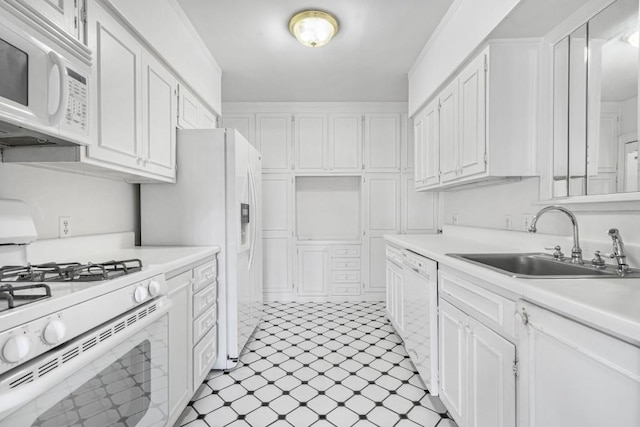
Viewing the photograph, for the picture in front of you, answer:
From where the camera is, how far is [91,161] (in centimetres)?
144

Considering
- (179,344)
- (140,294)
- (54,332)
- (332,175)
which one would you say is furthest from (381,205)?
(54,332)

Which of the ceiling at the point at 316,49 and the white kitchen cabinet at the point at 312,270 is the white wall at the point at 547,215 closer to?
the ceiling at the point at 316,49

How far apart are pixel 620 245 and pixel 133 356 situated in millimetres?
1948

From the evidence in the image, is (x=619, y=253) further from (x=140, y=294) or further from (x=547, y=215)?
(x=140, y=294)

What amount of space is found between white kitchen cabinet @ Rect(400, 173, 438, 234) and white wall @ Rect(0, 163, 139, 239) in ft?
9.80

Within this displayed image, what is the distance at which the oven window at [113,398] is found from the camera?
85 cm

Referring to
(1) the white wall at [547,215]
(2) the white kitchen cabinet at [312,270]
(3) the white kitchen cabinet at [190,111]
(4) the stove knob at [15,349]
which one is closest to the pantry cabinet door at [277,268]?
(2) the white kitchen cabinet at [312,270]

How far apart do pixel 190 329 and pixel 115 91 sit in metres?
1.33

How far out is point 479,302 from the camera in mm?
1351

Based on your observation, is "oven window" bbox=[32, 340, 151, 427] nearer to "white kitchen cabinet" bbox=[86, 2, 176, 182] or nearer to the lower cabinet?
"white kitchen cabinet" bbox=[86, 2, 176, 182]

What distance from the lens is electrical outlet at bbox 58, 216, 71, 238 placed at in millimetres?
1693

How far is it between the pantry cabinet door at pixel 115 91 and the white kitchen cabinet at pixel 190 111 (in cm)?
57

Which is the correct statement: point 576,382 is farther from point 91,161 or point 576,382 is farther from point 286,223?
point 286,223

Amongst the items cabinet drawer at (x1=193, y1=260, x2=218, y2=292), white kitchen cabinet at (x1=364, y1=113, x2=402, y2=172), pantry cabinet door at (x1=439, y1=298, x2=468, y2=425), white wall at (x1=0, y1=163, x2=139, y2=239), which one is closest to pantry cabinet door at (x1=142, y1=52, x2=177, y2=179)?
white wall at (x1=0, y1=163, x2=139, y2=239)
